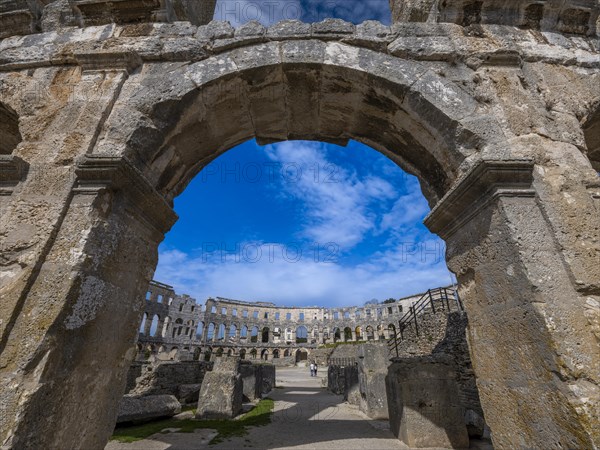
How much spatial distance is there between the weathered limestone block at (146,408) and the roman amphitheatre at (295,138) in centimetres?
419

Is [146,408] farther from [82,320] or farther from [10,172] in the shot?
[10,172]

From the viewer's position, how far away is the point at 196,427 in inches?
237

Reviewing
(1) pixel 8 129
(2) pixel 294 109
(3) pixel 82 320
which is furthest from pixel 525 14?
(1) pixel 8 129

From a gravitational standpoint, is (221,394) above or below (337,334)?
below

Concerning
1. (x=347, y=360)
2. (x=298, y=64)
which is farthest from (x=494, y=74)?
(x=347, y=360)

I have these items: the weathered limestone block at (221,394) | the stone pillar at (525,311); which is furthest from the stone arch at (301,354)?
the stone pillar at (525,311)

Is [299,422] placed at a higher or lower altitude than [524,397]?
Answer: lower

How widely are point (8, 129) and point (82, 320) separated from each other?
2.95 metres

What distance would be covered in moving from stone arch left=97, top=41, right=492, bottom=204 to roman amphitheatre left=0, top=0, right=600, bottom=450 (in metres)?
0.02

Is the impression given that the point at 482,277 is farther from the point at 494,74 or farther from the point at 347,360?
the point at 347,360

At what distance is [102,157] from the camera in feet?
7.42

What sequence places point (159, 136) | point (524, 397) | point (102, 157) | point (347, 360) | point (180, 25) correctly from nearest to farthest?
point (524, 397) < point (102, 157) < point (159, 136) < point (180, 25) < point (347, 360)

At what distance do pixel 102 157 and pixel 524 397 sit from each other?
342cm

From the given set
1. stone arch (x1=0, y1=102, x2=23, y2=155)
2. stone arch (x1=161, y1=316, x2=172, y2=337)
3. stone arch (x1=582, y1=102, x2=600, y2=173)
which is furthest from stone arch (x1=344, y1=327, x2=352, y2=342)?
stone arch (x1=0, y1=102, x2=23, y2=155)
